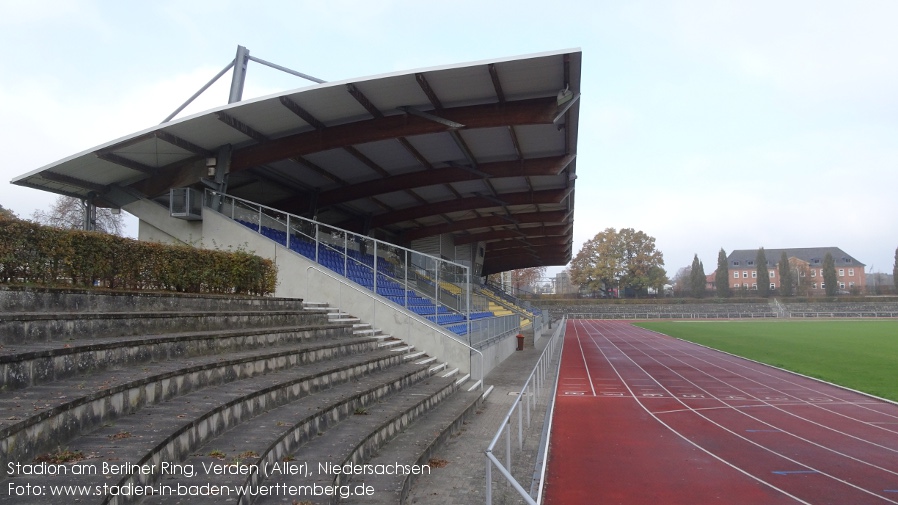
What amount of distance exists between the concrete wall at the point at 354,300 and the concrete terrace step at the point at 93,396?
6.53 meters

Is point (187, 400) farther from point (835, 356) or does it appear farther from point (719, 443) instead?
point (835, 356)

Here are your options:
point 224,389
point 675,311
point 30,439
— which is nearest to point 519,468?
point 224,389

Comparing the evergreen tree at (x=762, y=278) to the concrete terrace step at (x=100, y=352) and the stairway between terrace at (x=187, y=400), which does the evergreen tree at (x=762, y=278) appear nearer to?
the stairway between terrace at (x=187, y=400)

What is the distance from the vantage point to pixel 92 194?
18469mm

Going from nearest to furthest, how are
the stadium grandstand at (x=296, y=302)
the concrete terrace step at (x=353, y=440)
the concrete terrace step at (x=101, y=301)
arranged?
the stadium grandstand at (x=296, y=302)
the concrete terrace step at (x=353, y=440)
the concrete terrace step at (x=101, y=301)

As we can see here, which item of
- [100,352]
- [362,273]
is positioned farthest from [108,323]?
[362,273]

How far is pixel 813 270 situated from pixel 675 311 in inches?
2228

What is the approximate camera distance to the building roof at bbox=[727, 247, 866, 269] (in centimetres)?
12069

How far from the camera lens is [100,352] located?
572 cm

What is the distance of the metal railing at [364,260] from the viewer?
17.0 m

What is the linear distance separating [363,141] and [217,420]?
1243 centimetres

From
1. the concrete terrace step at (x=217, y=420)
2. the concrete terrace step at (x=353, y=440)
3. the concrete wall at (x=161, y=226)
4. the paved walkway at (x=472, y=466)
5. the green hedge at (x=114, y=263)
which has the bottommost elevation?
the paved walkway at (x=472, y=466)

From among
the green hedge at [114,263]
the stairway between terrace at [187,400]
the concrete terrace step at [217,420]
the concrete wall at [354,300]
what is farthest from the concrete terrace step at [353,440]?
the green hedge at [114,263]

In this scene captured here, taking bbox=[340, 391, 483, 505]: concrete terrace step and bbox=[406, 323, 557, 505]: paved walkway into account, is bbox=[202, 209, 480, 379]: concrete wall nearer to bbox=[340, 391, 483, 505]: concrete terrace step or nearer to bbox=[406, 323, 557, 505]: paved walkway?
bbox=[406, 323, 557, 505]: paved walkway
